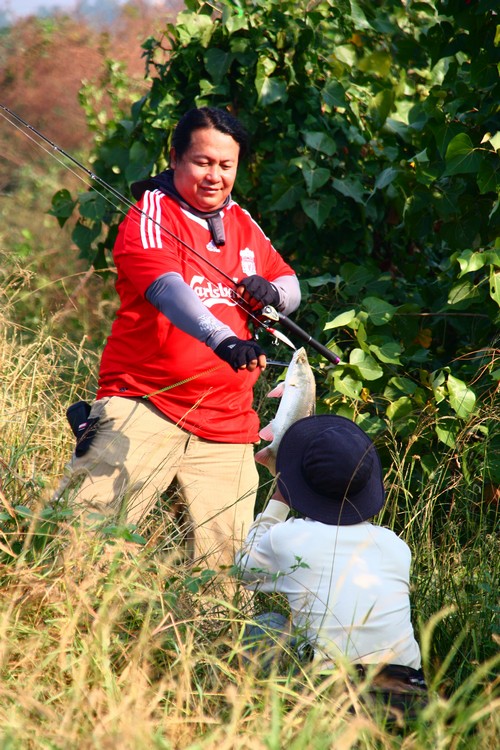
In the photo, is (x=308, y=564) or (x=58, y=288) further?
(x=58, y=288)

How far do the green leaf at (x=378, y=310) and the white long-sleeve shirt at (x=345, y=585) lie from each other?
148 centimetres

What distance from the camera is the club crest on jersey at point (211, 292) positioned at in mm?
3162

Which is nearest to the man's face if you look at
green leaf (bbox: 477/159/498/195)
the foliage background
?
the foliage background

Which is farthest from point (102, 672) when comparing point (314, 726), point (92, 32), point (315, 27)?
point (92, 32)

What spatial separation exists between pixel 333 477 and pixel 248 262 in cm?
106

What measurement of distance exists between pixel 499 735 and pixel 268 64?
342cm

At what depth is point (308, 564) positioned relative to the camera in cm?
246

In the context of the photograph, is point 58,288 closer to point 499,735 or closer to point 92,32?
point 499,735

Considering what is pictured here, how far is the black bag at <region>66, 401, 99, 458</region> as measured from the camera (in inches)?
125

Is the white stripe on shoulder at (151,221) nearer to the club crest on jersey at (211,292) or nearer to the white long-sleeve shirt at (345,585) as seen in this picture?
the club crest on jersey at (211,292)

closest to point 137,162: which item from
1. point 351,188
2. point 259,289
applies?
point 351,188

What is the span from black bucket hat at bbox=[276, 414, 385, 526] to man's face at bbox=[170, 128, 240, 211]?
3.29 ft

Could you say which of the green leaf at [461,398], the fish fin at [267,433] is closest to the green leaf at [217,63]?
the green leaf at [461,398]

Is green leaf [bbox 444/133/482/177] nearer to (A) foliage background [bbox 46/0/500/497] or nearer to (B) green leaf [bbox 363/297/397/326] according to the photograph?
(A) foliage background [bbox 46/0/500/497]
